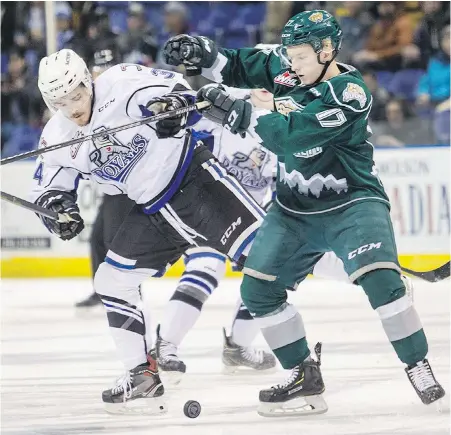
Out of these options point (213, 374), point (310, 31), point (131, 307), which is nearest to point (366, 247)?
point (310, 31)

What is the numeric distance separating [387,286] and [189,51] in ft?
3.27

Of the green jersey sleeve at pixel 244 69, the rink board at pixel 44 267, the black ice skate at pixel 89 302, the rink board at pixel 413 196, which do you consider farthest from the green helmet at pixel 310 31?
the rink board at pixel 44 267

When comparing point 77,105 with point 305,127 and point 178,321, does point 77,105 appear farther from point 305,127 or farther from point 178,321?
point 178,321

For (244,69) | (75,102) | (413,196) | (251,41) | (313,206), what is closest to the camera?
(313,206)

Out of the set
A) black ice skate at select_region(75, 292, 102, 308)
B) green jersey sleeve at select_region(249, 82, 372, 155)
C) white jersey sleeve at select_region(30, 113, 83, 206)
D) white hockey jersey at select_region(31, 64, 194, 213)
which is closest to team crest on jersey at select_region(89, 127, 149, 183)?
white hockey jersey at select_region(31, 64, 194, 213)

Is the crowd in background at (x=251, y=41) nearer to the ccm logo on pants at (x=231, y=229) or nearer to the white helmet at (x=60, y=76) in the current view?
the ccm logo on pants at (x=231, y=229)

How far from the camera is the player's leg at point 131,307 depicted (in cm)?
336

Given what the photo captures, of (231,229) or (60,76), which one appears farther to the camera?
(231,229)

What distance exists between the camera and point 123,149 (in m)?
3.36

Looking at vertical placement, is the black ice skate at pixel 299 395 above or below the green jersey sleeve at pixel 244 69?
below

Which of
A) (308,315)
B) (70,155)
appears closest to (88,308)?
(308,315)

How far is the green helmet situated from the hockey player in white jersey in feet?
1.62

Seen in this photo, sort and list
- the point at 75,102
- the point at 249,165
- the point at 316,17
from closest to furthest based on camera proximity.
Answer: the point at 316,17 → the point at 75,102 → the point at 249,165

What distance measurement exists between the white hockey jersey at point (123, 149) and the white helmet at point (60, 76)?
0.46 feet
